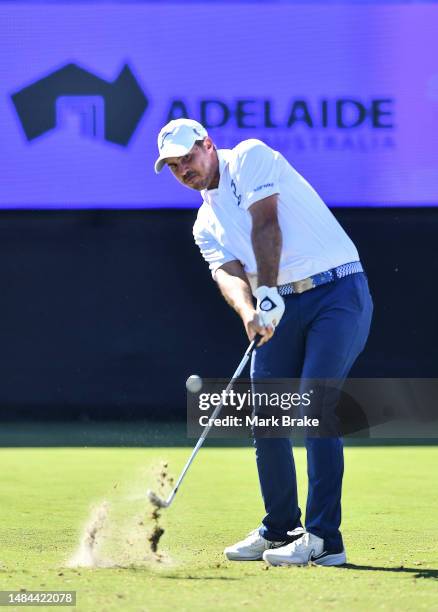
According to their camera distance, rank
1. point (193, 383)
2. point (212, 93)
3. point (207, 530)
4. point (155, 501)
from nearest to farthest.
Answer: point (155, 501) → point (207, 530) → point (193, 383) → point (212, 93)

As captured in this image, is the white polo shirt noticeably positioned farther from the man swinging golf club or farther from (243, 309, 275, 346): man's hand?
(243, 309, 275, 346): man's hand

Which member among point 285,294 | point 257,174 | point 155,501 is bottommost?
point 155,501

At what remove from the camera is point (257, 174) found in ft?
15.5

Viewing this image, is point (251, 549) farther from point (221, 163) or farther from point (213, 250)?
point (221, 163)

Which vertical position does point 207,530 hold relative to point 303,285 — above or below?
below

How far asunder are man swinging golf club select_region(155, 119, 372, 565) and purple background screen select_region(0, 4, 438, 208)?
5.92m

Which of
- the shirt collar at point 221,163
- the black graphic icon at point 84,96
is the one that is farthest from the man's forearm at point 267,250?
the black graphic icon at point 84,96

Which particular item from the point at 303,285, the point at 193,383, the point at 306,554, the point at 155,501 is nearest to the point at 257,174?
the point at 303,285

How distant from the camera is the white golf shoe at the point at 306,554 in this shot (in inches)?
183

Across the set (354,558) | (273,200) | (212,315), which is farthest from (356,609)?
(212,315)

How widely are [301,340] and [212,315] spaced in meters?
6.27

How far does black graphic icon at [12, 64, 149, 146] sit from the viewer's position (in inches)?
424

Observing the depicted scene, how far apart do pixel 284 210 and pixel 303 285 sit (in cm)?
29

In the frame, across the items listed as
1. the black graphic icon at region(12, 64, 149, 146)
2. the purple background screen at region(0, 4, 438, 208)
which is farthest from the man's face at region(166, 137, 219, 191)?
the black graphic icon at region(12, 64, 149, 146)
